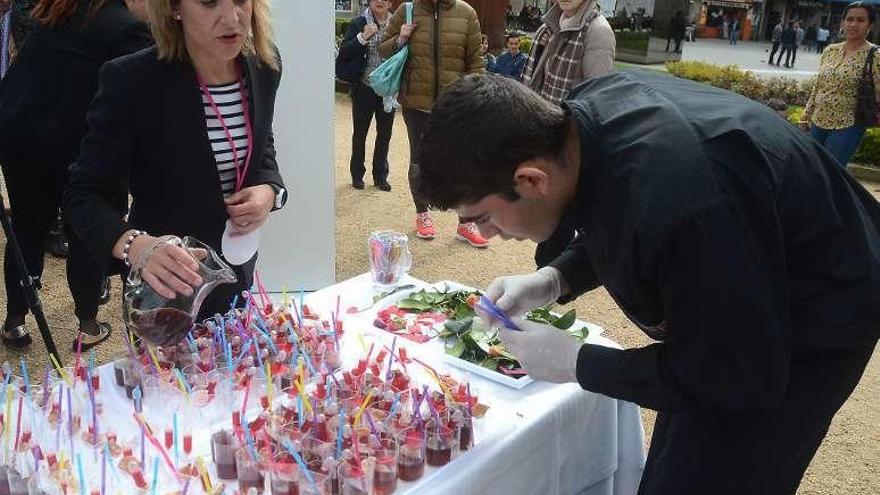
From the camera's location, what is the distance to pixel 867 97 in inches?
200

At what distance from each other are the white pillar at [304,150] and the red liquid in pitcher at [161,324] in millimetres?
1917

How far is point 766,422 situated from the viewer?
1.27m

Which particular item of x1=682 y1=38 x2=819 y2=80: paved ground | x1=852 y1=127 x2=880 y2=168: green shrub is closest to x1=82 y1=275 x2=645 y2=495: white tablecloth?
x1=852 y1=127 x2=880 y2=168: green shrub

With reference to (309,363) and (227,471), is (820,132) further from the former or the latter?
(227,471)

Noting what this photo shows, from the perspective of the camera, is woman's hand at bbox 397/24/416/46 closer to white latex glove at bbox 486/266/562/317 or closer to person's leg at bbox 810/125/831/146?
white latex glove at bbox 486/266/562/317

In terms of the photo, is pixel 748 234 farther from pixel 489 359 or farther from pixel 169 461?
pixel 169 461

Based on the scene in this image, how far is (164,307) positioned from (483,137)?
79 cm

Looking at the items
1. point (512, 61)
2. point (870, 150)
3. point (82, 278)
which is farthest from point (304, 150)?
point (870, 150)

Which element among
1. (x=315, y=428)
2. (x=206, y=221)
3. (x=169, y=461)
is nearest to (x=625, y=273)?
(x=315, y=428)

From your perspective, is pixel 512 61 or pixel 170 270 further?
pixel 512 61

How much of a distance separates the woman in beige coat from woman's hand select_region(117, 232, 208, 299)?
2.48 m

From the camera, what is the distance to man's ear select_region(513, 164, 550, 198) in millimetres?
1134

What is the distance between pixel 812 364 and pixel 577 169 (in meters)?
0.55

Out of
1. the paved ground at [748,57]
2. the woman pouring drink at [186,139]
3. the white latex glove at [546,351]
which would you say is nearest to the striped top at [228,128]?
the woman pouring drink at [186,139]
